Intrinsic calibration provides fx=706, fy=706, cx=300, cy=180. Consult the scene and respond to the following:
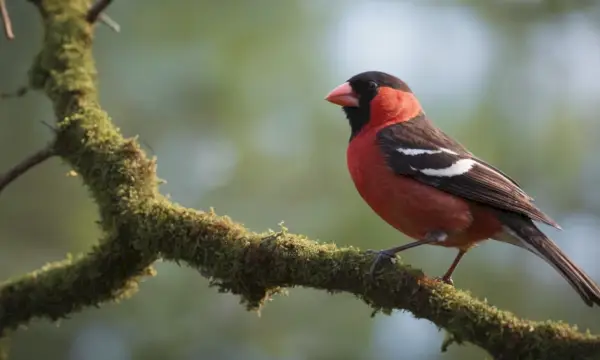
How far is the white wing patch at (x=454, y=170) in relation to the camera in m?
2.34

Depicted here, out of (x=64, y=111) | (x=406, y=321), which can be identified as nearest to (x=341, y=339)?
(x=406, y=321)

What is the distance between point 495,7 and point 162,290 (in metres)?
2.84

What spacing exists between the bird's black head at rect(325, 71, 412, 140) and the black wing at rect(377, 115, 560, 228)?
194mm

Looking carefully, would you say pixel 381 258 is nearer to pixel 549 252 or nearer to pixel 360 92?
pixel 549 252

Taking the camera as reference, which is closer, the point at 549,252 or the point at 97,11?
the point at 549,252

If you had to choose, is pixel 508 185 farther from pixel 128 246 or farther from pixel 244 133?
pixel 244 133

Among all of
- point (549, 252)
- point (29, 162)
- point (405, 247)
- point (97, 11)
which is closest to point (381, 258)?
point (405, 247)

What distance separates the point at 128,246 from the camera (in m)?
2.38

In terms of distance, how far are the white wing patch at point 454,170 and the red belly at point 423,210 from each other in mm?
57

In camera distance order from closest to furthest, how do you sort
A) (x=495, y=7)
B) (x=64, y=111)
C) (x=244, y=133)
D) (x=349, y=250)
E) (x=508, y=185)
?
1. (x=349, y=250)
2. (x=508, y=185)
3. (x=64, y=111)
4. (x=244, y=133)
5. (x=495, y=7)

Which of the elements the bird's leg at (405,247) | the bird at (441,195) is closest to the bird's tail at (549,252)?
the bird at (441,195)

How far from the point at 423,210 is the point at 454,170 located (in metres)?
0.21

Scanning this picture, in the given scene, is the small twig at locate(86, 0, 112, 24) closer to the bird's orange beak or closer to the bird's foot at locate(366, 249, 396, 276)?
the bird's orange beak

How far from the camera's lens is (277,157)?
437 cm
